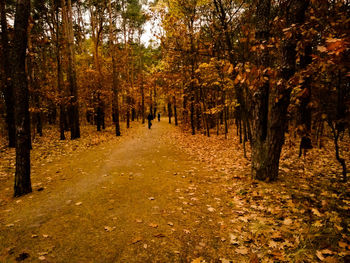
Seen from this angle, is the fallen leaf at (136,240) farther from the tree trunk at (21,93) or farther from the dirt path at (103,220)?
the tree trunk at (21,93)

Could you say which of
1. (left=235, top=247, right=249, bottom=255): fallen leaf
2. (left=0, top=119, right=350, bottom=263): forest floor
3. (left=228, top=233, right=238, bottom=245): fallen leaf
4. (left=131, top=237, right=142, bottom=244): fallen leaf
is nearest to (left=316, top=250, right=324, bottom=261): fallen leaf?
(left=0, top=119, right=350, bottom=263): forest floor

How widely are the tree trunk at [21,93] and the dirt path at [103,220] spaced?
0.61 meters

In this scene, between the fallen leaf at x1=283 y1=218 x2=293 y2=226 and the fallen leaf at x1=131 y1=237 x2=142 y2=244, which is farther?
the fallen leaf at x1=283 y1=218 x2=293 y2=226

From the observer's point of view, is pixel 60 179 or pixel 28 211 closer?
pixel 28 211

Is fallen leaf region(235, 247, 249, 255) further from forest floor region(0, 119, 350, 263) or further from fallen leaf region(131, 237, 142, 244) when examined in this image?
fallen leaf region(131, 237, 142, 244)

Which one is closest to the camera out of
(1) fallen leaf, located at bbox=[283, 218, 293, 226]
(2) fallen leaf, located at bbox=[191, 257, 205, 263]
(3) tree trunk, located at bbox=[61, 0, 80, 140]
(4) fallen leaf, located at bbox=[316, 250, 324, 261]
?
(4) fallen leaf, located at bbox=[316, 250, 324, 261]

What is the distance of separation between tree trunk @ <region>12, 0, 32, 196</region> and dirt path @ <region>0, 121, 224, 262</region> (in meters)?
0.61

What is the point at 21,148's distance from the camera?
5.35 meters

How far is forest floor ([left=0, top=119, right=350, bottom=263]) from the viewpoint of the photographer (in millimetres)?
3191

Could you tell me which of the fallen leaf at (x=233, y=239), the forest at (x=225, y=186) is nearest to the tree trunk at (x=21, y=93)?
the forest at (x=225, y=186)

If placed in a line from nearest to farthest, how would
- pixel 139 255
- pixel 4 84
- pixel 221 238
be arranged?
pixel 139 255 < pixel 221 238 < pixel 4 84

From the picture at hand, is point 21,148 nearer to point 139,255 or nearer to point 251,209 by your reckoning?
point 139,255

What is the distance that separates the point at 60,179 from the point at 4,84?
8.66m

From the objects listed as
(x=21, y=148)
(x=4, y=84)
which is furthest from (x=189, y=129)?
(x=21, y=148)
